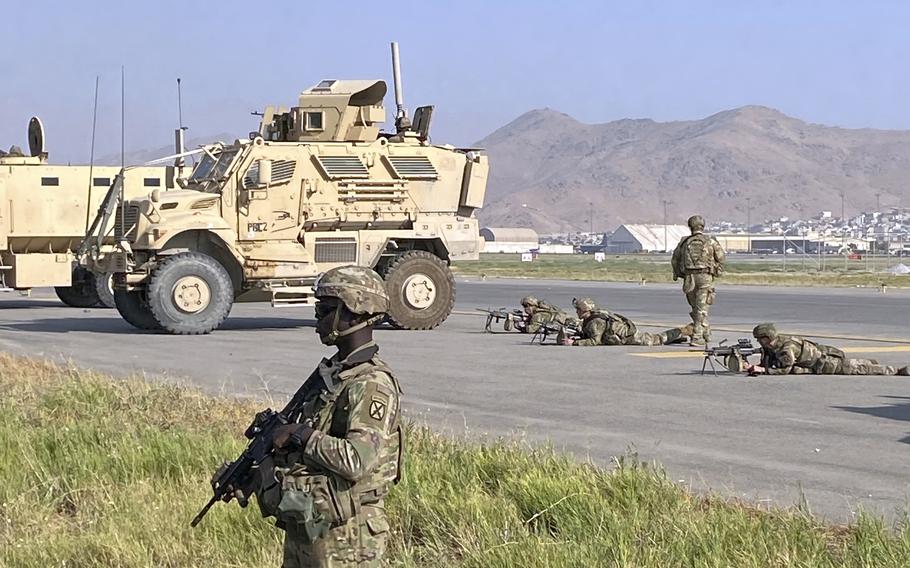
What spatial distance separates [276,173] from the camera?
69.8ft

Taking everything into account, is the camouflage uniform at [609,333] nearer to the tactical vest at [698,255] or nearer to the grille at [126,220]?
the tactical vest at [698,255]

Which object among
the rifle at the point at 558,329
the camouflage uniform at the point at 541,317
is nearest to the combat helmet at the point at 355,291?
the rifle at the point at 558,329

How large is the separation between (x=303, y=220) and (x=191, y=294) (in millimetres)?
2022

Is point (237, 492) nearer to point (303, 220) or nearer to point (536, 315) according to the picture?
point (536, 315)

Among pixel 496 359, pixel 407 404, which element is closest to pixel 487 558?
pixel 407 404

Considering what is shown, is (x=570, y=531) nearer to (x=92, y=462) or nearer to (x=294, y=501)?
(x=294, y=501)

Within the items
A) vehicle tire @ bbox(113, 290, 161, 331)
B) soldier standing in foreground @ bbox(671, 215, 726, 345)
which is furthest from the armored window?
soldier standing in foreground @ bbox(671, 215, 726, 345)

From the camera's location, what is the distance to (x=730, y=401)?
1297cm

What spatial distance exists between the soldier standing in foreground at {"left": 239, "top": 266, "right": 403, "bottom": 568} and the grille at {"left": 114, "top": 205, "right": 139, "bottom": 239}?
16199 mm

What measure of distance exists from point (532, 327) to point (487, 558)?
1451cm

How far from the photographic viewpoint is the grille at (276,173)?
21172 mm

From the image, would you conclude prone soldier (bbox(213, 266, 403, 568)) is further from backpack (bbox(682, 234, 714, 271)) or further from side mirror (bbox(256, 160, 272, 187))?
side mirror (bbox(256, 160, 272, 187))

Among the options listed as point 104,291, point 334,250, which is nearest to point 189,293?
point 334,250

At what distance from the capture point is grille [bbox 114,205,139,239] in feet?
68.4
